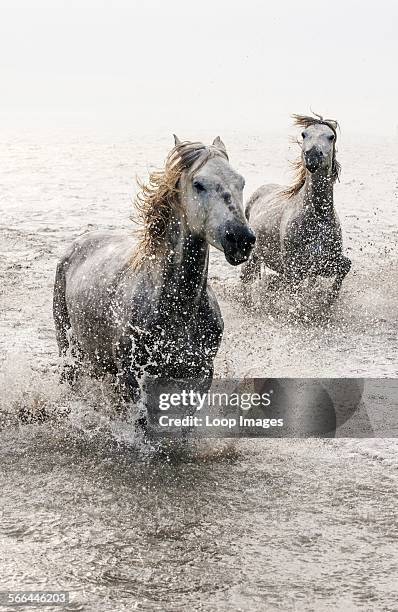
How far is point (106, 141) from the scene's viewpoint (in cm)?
2352

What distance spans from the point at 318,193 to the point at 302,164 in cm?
49

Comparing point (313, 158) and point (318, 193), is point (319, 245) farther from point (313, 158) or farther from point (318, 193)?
point (313, 158)

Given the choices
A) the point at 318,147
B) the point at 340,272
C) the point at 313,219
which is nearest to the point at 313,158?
the point at 318,147

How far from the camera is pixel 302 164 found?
945 cm

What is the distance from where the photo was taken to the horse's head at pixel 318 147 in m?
8.72

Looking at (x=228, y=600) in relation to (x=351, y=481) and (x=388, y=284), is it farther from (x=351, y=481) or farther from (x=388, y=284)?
(x=388, y=284)

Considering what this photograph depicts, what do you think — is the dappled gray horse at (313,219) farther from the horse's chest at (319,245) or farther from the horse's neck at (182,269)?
the horse's neck at (182,269)

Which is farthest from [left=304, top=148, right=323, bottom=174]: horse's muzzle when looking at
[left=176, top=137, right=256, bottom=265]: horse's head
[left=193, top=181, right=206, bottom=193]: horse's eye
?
[left=193, top=181, right=206, bottom=193]: horse's eye

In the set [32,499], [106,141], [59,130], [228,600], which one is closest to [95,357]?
[32,499]

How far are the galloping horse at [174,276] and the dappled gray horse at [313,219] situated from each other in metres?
3.62

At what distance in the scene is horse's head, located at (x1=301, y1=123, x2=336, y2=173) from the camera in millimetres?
8719

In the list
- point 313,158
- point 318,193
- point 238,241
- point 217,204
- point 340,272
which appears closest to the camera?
point 238,241

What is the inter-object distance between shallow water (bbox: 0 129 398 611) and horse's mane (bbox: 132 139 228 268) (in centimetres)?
120

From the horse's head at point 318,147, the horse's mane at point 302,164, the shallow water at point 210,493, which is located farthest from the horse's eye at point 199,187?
the horse's mane at point 302,164
